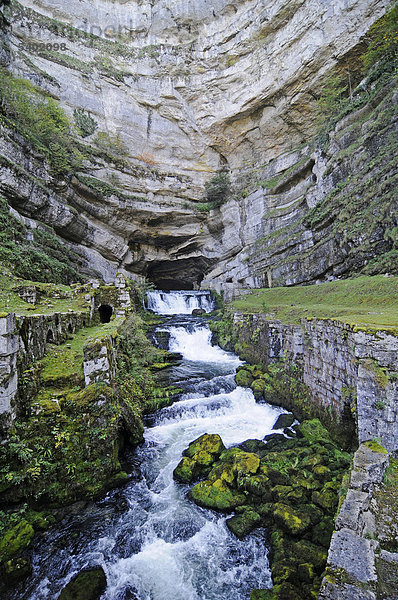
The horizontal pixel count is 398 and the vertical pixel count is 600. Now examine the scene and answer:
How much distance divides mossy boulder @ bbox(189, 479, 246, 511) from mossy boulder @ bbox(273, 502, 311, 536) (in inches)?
30.6

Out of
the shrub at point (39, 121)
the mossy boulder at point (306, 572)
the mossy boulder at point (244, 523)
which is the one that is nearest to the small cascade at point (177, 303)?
the shrub at point (39, 121)

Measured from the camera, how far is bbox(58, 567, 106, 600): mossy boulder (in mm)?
3920

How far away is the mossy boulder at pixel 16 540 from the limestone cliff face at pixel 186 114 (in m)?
18.2

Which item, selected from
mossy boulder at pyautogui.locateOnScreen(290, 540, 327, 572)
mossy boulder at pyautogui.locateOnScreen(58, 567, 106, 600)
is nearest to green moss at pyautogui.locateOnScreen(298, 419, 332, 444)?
mossy boulder at pyautogui.locateOnScreen(290, 540, 327, 572)

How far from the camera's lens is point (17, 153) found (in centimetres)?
1791

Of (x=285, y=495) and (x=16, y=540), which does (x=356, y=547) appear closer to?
(x=285, y=495)

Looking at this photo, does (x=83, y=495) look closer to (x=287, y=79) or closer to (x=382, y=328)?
(x=382, y=328)

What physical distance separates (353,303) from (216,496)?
315 inches

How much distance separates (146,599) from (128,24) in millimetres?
50306

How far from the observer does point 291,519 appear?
481 centimetres

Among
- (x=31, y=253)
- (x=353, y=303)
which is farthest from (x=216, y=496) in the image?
(x=31, y=253)

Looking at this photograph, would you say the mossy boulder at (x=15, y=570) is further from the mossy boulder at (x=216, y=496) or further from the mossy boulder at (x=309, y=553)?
the mossy boulder at (x=309, y=553)

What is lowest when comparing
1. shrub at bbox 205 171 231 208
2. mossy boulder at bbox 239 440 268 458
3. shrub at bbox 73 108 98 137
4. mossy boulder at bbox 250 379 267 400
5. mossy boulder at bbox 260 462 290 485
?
mossy boulder at bbox 239 440 268 458

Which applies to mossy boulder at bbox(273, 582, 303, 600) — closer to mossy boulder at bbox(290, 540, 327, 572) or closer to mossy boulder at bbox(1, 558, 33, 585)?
mossy boulder at bbox(290, 540, 327, 572)
